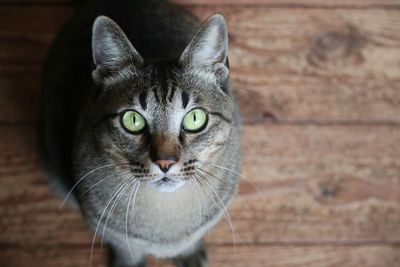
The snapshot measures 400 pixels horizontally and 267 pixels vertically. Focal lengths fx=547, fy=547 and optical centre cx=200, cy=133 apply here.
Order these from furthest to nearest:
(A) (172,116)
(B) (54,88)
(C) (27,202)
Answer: (C) (27,202) < (B) (54,88) < (A) (172,116)

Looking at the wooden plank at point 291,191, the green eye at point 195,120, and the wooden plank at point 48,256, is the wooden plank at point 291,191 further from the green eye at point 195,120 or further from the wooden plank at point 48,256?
the green eye at point 195,120

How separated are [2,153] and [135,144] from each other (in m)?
0.63

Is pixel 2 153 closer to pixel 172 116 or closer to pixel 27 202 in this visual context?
pixel 27 202

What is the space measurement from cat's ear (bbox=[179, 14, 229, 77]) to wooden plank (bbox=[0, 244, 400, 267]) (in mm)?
591

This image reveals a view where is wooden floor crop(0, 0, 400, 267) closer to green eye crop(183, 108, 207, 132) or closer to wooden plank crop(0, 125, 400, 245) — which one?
wooden plank crop(0, 125, 400, 245)

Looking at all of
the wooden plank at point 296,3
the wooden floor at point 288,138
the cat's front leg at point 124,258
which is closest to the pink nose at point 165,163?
the cat's front leg at point 124,258

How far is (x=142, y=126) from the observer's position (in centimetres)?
96

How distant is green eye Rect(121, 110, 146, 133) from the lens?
961 millimetres

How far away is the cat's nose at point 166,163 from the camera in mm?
925

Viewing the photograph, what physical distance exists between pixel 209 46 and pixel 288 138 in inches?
22.5

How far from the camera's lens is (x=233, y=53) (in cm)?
151

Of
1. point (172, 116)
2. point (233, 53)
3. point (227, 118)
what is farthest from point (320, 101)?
point (172, 116)

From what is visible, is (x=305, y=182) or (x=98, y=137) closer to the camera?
(x=98, y=137)

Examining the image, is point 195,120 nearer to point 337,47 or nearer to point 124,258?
point 124,258
